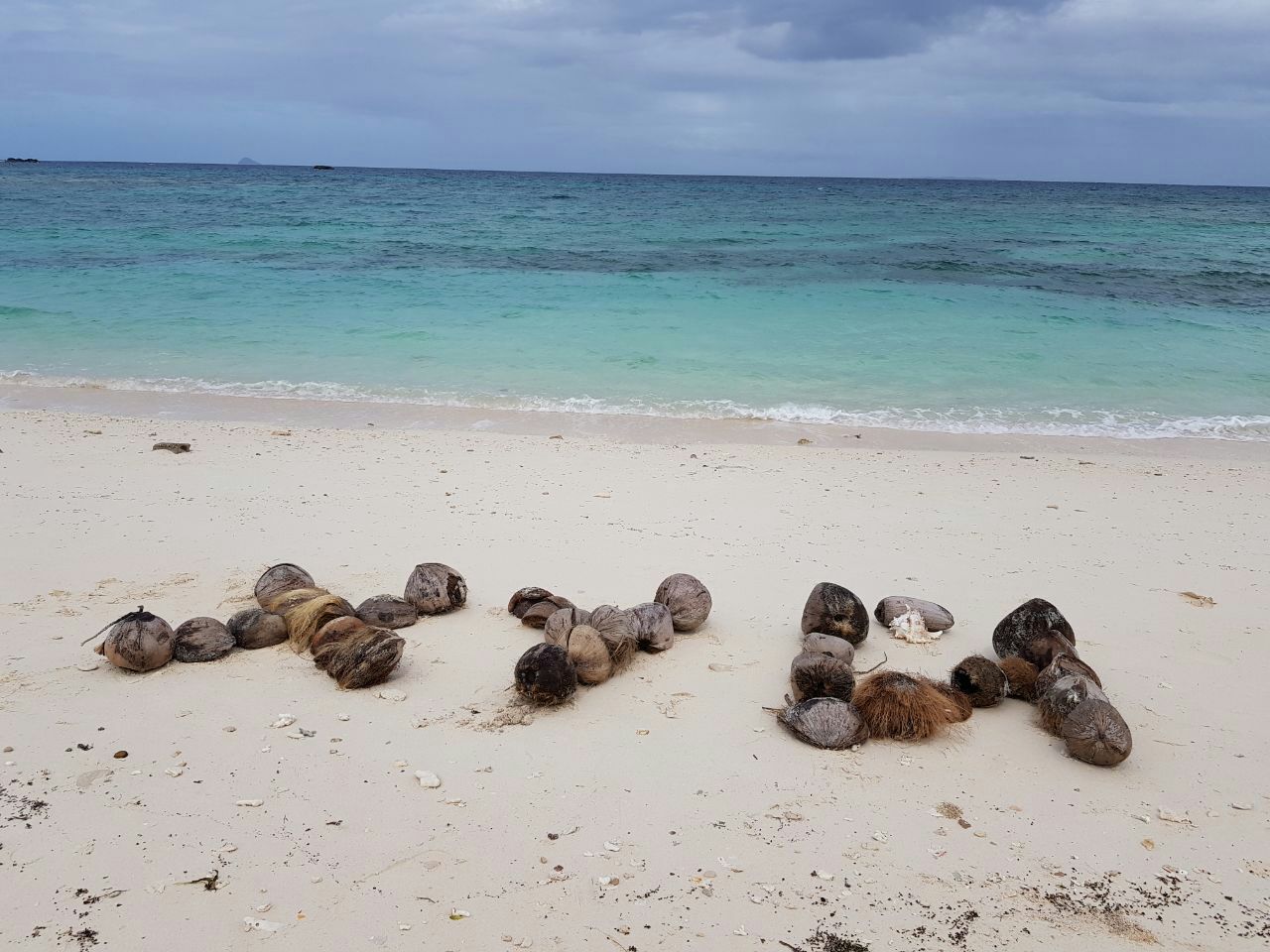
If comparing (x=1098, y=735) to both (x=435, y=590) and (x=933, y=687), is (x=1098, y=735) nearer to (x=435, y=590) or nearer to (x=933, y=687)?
(x=933, y=687)

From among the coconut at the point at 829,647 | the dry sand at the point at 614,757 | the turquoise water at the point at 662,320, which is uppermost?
the turquoise water at the point at 662,320

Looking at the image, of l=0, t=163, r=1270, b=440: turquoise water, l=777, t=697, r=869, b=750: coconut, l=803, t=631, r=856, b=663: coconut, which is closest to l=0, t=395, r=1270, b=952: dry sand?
l=777, t=697, r=869, b=750: coconut

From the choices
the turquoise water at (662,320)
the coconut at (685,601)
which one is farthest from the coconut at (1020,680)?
the turquoise water at (662,320)

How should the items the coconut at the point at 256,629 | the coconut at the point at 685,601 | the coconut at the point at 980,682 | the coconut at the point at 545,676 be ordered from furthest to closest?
1. the coconut at the point at 685,601
2. the coconut at the point at 256,629
3. the coconut at the point at 980,682
4. the coconut at the point at 545,676

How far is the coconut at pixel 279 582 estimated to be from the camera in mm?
4453

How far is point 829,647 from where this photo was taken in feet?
12.8

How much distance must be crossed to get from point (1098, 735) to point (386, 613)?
3235 mm

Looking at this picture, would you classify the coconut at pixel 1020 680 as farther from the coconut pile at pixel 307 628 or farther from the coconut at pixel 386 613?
the coconut at pixel 386 613

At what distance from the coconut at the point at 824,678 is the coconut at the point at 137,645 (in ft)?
9.30

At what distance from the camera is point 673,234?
3070cm

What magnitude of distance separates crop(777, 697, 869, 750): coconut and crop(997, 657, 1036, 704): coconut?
2.67ft

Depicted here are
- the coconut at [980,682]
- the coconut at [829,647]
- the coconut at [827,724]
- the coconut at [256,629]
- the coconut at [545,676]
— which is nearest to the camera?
the coconut at [827,724]

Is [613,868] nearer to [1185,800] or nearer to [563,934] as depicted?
[563,934]

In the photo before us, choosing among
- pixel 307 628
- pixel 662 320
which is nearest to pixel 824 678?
pixel 307 628
